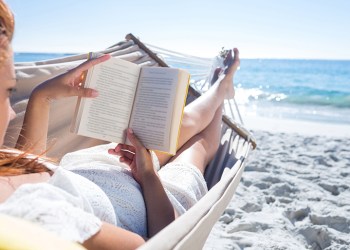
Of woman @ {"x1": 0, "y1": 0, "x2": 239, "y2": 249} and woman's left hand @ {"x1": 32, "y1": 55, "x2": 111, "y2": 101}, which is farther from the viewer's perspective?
woman's left hand @ {"x1": 32, "y1": 55, "x2": 111, "y2": 101}

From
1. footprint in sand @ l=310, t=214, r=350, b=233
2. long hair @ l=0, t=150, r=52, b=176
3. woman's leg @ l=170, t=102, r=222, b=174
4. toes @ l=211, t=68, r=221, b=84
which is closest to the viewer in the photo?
long hair @ l=0, t=150, r=52, b=176

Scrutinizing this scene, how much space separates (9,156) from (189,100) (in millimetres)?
1437

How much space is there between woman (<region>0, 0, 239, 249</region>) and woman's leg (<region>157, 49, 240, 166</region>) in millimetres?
17

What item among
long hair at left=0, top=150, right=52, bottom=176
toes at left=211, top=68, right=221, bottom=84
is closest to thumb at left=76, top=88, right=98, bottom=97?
long hair at left=0, top=150, right=52, bottom=176

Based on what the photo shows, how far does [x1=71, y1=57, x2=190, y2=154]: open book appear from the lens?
1.10 metres

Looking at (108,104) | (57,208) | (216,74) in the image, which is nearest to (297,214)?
(216,74)

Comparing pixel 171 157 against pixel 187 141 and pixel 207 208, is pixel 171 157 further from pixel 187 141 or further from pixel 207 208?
pixel 207 208

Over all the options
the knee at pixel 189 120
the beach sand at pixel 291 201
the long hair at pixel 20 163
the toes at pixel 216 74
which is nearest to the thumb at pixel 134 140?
the long hair at pixel 20 163

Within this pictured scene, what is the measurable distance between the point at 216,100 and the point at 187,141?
0.39 meters

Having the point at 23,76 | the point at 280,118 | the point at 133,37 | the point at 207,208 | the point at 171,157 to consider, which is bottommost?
the point at 280,118

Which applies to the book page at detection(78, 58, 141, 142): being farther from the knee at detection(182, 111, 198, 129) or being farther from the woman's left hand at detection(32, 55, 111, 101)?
the knee at detection(182, 111, 198, 129)

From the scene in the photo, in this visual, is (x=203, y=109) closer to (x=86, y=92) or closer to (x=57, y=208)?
(x=86, y=92)

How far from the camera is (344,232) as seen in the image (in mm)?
1833

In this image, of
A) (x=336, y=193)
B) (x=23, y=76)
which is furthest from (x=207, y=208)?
(x=336, y=193)
